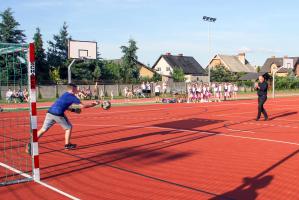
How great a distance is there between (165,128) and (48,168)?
7.51m

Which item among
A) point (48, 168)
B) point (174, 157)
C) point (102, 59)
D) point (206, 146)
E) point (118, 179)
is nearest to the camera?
point (118, 179)

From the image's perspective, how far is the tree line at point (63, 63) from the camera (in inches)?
1981

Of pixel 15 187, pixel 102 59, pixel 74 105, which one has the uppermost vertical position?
pixel 102 59

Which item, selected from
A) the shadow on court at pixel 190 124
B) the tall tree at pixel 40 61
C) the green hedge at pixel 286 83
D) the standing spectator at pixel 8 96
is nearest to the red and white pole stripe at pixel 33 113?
the shadow on court at pixel 190 124

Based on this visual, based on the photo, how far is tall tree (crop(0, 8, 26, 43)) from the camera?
4969 cm

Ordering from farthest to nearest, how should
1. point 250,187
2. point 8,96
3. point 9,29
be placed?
point 9,29 → point 8,96 → point 250,187

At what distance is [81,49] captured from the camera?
32531mm

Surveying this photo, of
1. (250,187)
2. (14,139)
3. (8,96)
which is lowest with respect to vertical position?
(250,187)

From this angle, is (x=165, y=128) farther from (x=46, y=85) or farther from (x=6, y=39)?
(x=6, y=39)

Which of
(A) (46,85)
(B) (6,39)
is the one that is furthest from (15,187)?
(B) (6,39)

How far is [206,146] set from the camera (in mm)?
11008

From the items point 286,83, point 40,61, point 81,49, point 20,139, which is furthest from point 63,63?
point 20,139

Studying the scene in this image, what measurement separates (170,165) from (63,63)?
2005 inches

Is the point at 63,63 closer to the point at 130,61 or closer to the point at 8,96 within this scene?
the point at 130,61
